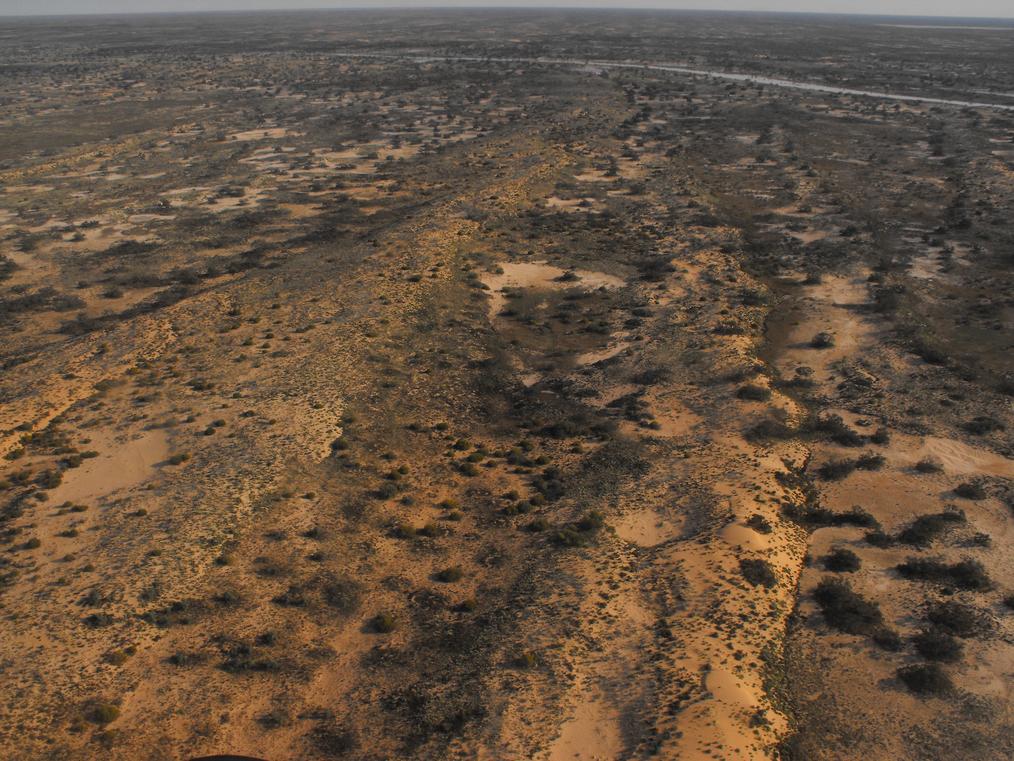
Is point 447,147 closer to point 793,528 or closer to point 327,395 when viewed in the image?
point 327,395

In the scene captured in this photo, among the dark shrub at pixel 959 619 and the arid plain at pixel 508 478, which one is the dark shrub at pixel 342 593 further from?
the dark shrub at pixel 959 619

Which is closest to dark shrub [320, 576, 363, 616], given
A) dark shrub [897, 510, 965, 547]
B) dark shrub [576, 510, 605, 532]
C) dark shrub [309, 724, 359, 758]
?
dark shrub [309, 724, 359, 758]

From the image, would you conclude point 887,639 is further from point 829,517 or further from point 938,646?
point 829,517

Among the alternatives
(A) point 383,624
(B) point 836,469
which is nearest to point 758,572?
(B) point 836,469

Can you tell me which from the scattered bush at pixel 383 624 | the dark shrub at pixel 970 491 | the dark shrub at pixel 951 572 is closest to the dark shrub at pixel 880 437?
the dark shrub at pixel 970 491

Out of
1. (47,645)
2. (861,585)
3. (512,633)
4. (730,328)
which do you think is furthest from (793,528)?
(47,645)
